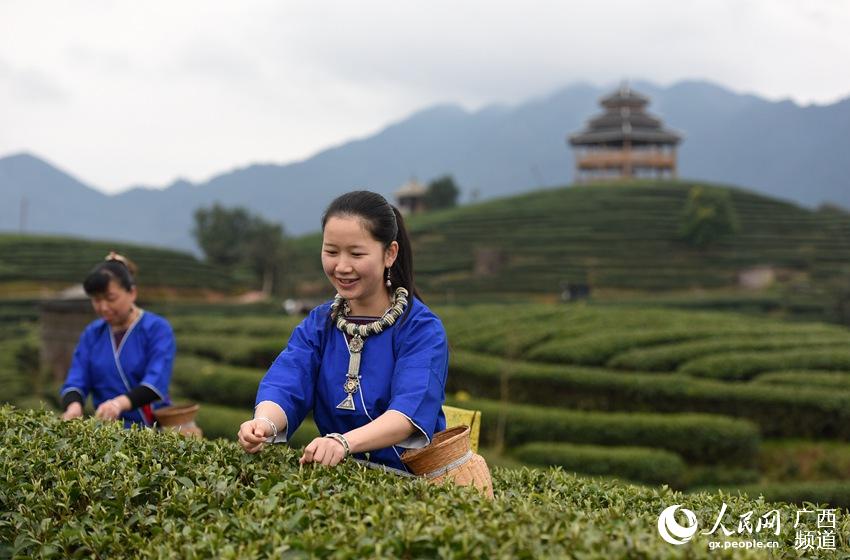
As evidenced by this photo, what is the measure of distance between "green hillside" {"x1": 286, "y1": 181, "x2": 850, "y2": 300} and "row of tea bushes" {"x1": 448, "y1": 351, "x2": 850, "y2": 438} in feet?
79.9

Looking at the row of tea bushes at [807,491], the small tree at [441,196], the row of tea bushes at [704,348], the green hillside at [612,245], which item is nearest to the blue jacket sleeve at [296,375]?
the row of tea bushes at [807,491]

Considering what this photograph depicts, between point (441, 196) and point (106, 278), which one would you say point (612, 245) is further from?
point (106, 278)

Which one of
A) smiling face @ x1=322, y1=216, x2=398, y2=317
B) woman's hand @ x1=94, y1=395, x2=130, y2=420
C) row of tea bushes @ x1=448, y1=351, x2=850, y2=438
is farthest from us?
row of tea bushes @ x1=448, y1=351, x2=850, y2=438

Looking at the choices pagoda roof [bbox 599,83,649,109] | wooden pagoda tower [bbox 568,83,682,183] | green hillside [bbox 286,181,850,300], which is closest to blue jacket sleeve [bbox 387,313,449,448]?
green hillside [bbox 286,181,850,300]

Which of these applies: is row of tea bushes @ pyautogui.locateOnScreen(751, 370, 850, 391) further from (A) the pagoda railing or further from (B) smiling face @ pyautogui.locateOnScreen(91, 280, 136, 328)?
(A) the pagoda railing

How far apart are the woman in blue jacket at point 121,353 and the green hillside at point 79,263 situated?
35877 millimetres

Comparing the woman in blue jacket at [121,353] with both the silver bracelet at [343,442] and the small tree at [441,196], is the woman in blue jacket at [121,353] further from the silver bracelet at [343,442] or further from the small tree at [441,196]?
the small tree at [441,196]

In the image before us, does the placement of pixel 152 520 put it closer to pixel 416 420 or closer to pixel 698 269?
pixel 416 420

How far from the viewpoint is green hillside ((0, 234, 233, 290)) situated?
39.0 meters

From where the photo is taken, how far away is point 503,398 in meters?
13.9

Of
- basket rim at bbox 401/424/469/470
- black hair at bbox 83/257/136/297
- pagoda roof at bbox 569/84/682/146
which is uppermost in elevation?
pagoda roof at bbox 569/84/682/146

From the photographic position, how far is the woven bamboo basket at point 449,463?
2.81 metres

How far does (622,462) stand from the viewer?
11.7 m

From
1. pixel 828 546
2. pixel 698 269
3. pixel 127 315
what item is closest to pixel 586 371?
pixel 127 315
